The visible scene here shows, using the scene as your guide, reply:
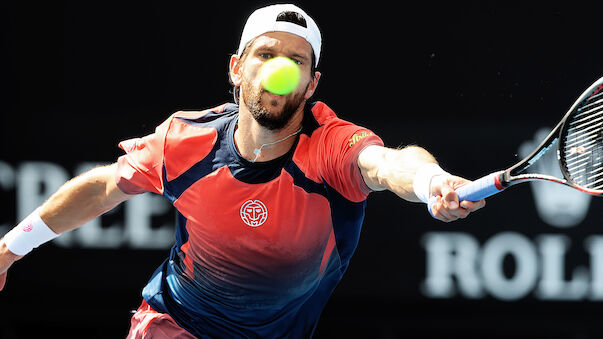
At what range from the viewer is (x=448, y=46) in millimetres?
6066

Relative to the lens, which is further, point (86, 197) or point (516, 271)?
point (516, 271)

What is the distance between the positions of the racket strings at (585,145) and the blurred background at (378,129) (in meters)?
2.72

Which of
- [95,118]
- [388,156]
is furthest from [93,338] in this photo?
[388,156]

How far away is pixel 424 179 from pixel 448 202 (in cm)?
18

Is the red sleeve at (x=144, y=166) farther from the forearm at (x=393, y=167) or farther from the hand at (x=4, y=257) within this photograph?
the forearm at (x=393, y=167)

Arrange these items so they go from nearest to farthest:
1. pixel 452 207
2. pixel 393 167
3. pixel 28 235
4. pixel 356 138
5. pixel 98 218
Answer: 1. pixel 452 207
2. pixel 393 167
3. pixel 356 138
4. pixel 28 235
5. pixel 98 218

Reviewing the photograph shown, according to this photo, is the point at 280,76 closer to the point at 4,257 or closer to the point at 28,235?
the point at 28,235

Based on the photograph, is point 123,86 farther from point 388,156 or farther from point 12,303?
point 388,156

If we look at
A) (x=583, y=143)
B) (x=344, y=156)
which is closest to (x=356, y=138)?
(x=344, y=156)

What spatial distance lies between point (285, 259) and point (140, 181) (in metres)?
0.69

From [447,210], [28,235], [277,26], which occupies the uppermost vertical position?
[277,26]

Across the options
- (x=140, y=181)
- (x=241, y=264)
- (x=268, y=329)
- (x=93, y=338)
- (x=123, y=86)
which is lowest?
(x=93, y=338)

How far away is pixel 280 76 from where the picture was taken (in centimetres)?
348

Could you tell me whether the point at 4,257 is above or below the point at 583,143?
below
